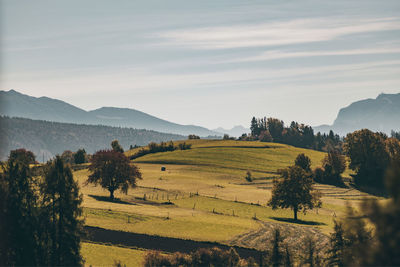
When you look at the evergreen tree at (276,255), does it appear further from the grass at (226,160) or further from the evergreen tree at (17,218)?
the grass at (226,160)

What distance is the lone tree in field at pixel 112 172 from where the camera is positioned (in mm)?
103062

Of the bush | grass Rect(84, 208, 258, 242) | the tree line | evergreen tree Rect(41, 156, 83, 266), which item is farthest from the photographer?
grass Rect(84, 208, 258, 242)

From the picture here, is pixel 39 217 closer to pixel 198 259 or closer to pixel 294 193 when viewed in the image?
pixel 198 259

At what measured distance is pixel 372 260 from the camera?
1809 centimetres

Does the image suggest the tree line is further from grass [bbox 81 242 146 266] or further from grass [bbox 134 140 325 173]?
grass [bbox 134 140 325 173]

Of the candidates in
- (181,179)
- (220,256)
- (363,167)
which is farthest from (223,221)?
(363,167)

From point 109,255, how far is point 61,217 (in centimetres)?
1111

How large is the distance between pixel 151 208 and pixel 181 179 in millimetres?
45425

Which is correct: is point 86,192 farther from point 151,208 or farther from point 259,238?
point 259,238

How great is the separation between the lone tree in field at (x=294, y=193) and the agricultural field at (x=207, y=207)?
296 centimetres

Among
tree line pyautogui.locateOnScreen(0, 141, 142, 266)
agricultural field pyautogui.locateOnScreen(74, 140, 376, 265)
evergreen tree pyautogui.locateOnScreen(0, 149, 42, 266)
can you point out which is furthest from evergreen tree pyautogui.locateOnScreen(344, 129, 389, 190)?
evergreen tree pyautogui.locateOnScreen(0, 149, 42, 266)

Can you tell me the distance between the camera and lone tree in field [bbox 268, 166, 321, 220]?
323ft

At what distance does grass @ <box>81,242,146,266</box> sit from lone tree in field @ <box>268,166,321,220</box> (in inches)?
1773

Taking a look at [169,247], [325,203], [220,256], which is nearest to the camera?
[220,256]
